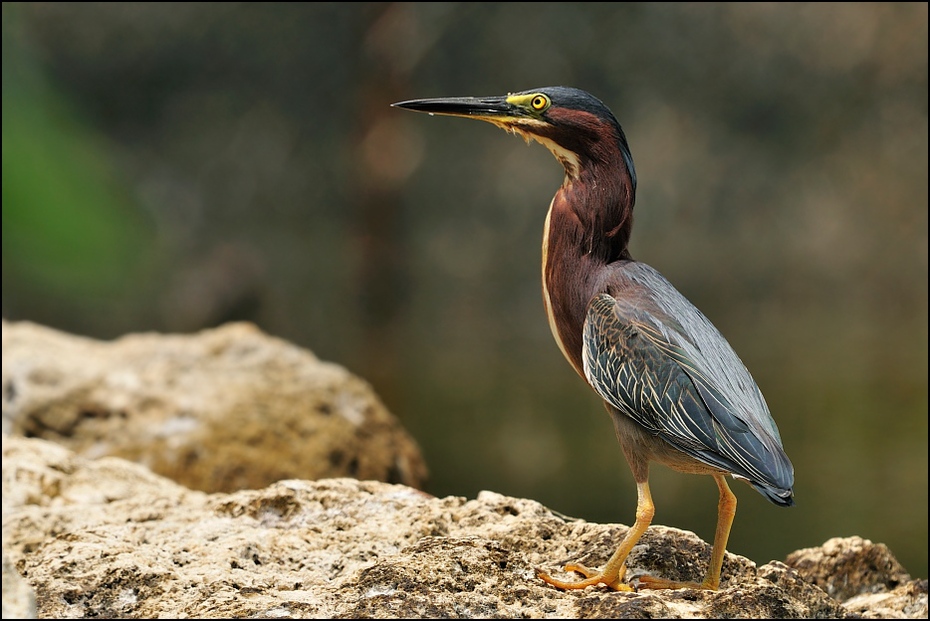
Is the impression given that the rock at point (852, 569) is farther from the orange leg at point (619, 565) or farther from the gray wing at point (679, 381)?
the orange leg at point (619, 565)

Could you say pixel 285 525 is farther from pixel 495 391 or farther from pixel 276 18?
pixel 276 18

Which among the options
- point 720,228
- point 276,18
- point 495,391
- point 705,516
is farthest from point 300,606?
point 276,18

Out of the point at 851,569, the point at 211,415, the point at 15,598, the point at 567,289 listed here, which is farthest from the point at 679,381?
the point at 211,415

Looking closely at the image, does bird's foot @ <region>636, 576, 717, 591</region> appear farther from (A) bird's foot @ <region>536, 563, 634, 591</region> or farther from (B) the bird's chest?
(B) the bird's chest

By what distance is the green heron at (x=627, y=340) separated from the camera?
1.86 meters

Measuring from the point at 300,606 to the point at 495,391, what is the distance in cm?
571

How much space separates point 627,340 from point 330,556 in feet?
2.43

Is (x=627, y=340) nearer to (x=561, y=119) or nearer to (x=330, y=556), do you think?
(x=561, y=119)

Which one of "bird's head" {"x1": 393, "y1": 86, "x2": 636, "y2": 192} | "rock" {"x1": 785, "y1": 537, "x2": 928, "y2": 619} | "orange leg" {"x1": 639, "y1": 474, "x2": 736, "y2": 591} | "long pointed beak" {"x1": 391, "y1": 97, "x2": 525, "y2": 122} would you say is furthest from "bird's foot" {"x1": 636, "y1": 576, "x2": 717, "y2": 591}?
"long pointed beak" {"x1": 391, "y1": 97, "x2": 525, "y2": 122}

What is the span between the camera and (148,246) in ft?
31.9

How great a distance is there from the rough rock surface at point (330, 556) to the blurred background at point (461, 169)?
5119 mm

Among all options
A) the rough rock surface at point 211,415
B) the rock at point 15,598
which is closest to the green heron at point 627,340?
the rock at point 15,598

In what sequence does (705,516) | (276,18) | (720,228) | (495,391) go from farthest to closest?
(276,18) < (720,228) < (495,391) < (705,516)

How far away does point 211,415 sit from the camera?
11.3 feet
